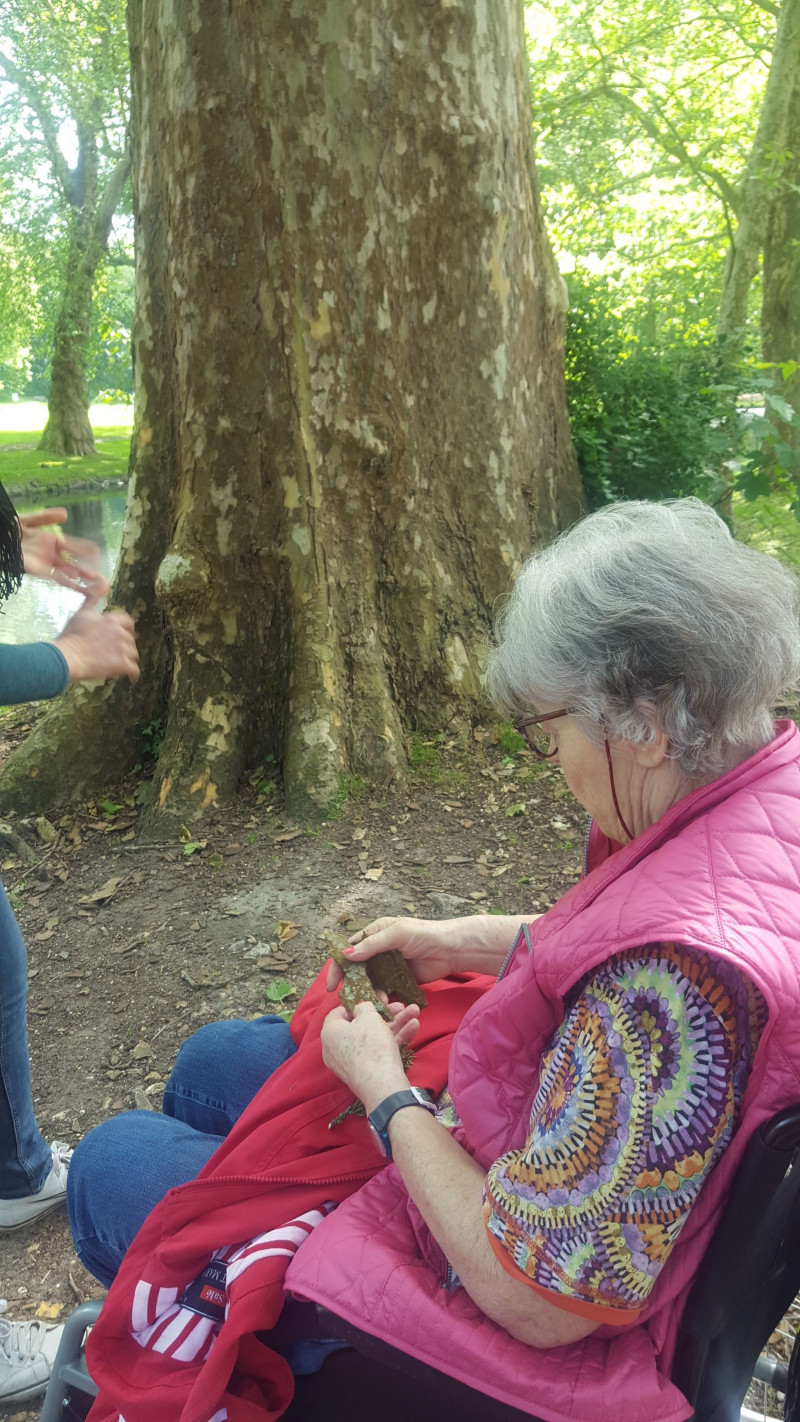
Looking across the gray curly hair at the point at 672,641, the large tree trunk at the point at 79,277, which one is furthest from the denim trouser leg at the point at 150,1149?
the large tree trunk at the point at 79,277

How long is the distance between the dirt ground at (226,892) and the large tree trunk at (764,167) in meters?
6.84

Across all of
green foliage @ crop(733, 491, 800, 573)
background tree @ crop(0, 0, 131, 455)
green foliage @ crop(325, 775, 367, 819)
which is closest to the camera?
green foliage @ crop(325, 775, 367, 819)

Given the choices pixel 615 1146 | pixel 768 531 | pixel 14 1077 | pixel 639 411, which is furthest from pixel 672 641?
pixel 768 531

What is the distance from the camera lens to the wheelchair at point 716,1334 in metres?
1.13

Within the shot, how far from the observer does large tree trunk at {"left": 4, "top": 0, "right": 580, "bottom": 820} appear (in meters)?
4.15

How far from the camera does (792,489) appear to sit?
5.96m

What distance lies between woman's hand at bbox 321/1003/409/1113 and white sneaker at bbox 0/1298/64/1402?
114 cm

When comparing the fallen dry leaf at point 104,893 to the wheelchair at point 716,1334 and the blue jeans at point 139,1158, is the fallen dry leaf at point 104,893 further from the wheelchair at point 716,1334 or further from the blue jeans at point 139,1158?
the wheelchair at point 716,1334

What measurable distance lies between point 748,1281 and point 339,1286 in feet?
1.79

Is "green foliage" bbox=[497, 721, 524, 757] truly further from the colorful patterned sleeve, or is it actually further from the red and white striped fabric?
the colorful patterned sleeve

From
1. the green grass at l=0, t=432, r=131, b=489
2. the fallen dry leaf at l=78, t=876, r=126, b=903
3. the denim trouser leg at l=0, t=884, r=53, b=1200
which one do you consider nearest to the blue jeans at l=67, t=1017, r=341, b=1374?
the denim trouser leg at l=0, t=884, r=53, b=1200

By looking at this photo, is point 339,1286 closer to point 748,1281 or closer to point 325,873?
point 748,1281

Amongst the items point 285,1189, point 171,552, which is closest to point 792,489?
point 171,552

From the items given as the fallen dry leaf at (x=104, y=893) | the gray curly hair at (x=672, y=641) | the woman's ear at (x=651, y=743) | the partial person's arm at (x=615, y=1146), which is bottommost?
the fallen dry leaf at (x=104, y=893)
